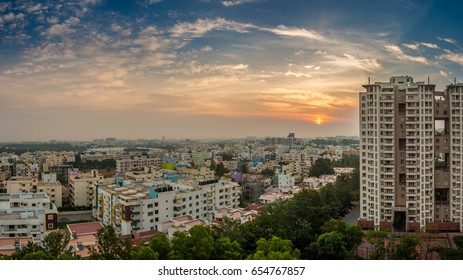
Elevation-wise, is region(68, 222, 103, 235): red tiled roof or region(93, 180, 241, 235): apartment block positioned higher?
region(93, 180, 241, 235): apartment block

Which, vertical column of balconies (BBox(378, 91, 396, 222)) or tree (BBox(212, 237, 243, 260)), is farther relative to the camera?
vertical column of balconies (BBox(378, 91, 396, 222))

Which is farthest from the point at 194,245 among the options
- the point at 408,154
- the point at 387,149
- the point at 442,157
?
the point at 442,157

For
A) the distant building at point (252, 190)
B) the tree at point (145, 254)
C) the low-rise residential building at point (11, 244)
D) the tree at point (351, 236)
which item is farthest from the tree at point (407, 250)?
the distant building at point (252, 190)

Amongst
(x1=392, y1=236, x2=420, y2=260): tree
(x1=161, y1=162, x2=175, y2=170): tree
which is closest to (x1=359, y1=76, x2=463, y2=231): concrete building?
(x1=392, y1=236, x2=420, y2=260): tree

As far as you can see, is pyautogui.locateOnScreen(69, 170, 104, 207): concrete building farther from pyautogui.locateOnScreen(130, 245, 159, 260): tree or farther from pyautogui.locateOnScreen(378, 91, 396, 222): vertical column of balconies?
pyautogui.locateOnScreen(378, 91, 396, 222): vertical column of balconies

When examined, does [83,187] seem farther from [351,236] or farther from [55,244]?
[351,236]
